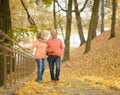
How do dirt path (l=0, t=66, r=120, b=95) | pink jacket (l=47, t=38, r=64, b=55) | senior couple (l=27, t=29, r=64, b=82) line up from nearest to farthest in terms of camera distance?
dirt path (l=0, t=66, r=120, b=95)
senior couple (l=27, t=29, r=64, b=82)
pink jacket (l=47, t=38, r=64, b=55)

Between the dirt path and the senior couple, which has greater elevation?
the senior couple

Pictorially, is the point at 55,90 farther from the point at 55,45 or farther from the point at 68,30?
the point at 68,30

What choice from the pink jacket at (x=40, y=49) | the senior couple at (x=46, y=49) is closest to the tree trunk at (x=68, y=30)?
the senior couple at (x=46, y=49)

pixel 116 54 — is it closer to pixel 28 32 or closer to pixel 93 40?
pixel 28 32

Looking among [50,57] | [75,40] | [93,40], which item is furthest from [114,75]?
[75,40]

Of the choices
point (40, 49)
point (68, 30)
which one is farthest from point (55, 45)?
point (68, 30)

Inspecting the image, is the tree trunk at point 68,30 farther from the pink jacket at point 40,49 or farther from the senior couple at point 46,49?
the pink jacket at point 40,49

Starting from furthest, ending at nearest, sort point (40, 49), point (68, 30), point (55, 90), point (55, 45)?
point (68, 30) < point (55, 45) < point (40, 49) < point (55, 90)

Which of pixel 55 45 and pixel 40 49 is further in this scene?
pixel 55 45

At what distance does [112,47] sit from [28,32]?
34.7ft

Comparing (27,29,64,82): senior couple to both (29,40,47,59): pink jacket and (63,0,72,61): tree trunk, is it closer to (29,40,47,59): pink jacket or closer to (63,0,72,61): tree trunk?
(29,40,47,59): pink jacket

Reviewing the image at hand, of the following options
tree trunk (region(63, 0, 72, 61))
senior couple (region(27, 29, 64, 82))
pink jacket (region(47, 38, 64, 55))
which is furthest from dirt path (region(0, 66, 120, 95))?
tree trunk (region(63, 0, 72, 61))

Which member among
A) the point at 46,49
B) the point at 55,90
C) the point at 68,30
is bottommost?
the point at 55,90

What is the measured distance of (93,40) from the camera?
38.1 meters
